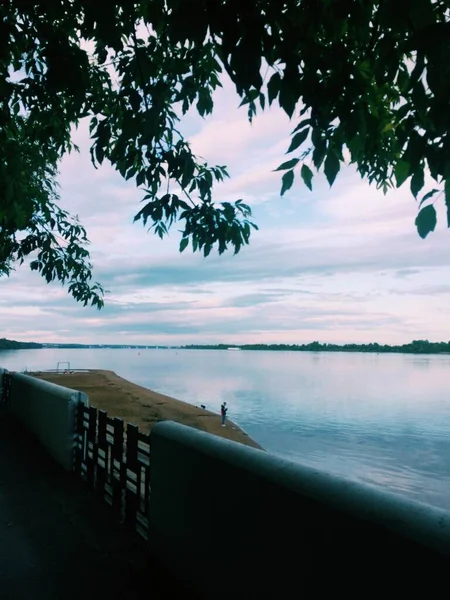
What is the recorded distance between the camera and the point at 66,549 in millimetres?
4945

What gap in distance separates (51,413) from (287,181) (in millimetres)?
7487

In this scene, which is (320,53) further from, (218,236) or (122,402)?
(122,402)

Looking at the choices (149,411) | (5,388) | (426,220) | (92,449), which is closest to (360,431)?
(149,411)

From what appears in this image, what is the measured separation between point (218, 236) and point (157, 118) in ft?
4.76

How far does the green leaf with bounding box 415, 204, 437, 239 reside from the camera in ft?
8.13

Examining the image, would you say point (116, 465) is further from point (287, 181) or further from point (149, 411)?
point (149, 411)

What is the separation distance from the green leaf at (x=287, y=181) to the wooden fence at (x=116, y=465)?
3383mm

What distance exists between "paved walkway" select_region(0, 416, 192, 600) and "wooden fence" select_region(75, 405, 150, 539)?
169 mm

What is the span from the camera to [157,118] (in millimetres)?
3998

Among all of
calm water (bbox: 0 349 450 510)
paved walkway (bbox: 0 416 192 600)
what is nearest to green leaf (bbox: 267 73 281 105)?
paved walkway (bbox: 0 416 192 600)

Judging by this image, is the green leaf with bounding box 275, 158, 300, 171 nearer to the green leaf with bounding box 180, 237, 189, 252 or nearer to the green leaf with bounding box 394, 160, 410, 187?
the green leaf with bounding box 394, 160, 410, 187

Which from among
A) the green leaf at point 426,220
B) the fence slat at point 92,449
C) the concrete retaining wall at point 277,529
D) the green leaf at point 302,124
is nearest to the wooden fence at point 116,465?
the fence slat at point 92,449

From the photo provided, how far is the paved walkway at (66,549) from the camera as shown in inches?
163

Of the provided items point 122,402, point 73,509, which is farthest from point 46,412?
point 122,402
